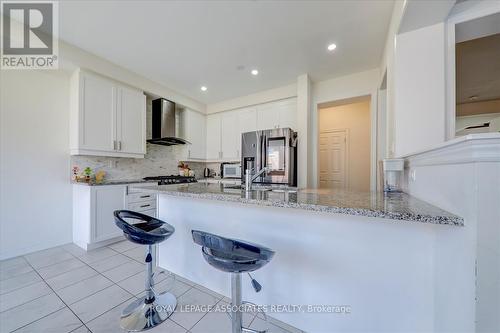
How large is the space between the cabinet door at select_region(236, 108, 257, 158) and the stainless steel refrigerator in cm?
56

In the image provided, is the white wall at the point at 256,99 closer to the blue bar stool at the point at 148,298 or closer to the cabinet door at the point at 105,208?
the cabinet door at the point at 105,208

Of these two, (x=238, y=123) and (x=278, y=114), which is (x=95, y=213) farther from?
(x=278, y=114)

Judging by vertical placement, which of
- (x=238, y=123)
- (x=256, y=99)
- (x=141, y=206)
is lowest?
(x=141, y=206)

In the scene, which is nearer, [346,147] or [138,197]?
[138,197]

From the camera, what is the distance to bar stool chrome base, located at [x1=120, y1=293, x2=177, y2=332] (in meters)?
1.35

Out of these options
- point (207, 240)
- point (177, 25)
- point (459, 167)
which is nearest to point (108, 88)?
point (177, 25)

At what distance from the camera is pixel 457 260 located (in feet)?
2.58

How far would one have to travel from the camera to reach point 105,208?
2.69m

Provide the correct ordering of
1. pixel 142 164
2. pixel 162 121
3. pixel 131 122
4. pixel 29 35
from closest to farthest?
1. pixel 29 35
2. pixel 131 122
3. pixel 162 121
4. pixel 142 164

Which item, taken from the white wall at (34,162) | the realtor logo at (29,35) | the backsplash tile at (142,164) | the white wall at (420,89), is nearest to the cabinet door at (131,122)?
the backsplash tile at (142,164)

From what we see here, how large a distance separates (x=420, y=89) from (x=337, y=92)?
1.91 metres

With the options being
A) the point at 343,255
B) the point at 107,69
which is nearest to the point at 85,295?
the point at 343,255

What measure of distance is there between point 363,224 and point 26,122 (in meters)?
3.91

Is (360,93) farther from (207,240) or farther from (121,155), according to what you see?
(121,155)
